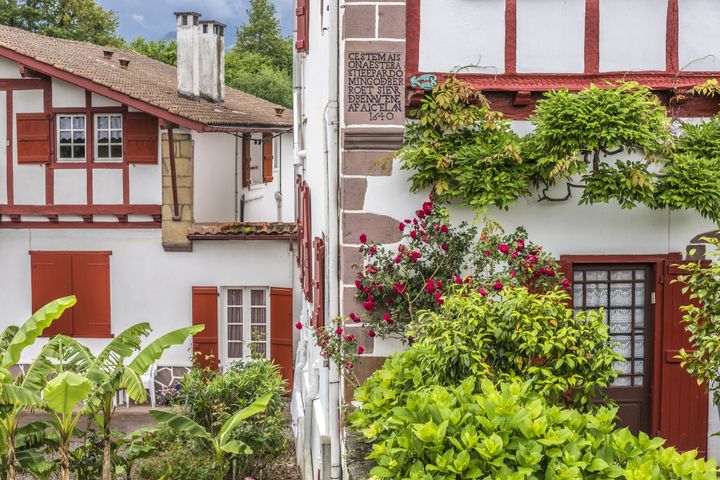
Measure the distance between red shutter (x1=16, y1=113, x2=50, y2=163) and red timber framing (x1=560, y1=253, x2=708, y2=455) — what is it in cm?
1334

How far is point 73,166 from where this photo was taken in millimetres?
19422

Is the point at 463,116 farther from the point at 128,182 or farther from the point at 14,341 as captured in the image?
the point at 128,182

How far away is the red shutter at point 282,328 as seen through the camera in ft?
62.2

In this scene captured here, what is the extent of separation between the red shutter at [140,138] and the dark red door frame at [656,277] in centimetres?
1217

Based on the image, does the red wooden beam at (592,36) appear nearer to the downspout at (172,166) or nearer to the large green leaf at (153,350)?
the large green leaf at (153,350)

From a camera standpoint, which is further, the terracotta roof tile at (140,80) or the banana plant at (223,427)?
the terracotta roof tile at (140,80)

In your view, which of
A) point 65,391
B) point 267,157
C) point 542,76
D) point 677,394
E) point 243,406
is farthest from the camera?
point 267,157

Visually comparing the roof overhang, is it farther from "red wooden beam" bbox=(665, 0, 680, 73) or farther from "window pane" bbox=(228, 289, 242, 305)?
"red wooden beam" bbox=(665, 0, 680, 73)

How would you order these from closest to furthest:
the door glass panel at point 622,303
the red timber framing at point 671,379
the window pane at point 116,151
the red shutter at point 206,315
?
the red timber framing at point 671,379, the door glass panel at point 622,303, the red shutter at point 206,315, the window pane at point 116,151

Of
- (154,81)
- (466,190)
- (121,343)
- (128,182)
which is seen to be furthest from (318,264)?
(154,81)

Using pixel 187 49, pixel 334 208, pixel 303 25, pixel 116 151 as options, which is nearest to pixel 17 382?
pixel 334 208

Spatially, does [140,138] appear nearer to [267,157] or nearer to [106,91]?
[106,91]

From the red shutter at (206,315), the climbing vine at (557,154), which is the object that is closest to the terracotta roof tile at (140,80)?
the red shutter at (206,315)

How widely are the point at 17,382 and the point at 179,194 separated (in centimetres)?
740
